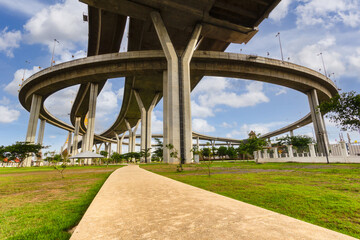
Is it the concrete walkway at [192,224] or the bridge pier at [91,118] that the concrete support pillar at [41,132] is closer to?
the bridge pier at [91,118]

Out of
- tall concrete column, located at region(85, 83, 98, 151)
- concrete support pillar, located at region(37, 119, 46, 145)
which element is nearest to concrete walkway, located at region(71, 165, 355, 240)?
tall concrete column, located at region(85, 83, 98, 151)

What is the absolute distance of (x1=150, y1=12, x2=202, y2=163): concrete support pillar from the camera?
23266mm

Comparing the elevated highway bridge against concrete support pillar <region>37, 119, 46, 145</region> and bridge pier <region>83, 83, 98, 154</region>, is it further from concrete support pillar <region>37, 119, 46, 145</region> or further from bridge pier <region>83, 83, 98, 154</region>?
concrete support pillar <region>37, 119, 46, 145</region>

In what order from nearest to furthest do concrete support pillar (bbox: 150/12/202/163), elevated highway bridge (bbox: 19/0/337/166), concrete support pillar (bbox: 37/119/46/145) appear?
concrete support pillar (bbox: 150/12/202/163), elevated highway bridge (bbox: 19/0/337/166), concrete support pillar (bbox: 37/119/46/145)

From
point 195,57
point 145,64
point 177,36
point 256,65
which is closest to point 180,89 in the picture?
point 195,57

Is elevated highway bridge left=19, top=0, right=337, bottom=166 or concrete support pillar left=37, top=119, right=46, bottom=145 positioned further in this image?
concrete support pillar left=37, top=119, right=46, bottom=145

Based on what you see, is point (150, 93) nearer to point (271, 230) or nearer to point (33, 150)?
point (33, 150)

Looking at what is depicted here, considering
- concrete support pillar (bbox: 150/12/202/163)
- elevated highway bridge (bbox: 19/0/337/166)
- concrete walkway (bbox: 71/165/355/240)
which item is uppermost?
elevated highway bridge (bbox: 19/0/337/166)

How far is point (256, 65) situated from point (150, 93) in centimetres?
2605

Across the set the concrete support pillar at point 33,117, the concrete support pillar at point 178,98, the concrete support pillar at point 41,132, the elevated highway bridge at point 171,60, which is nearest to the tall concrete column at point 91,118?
the elevated highway bridge at point 171,60

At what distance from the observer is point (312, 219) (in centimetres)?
269

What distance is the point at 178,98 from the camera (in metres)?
24.1

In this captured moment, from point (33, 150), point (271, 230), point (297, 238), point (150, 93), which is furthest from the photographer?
point (150, 93)

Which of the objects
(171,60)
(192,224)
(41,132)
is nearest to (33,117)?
(41,132)
